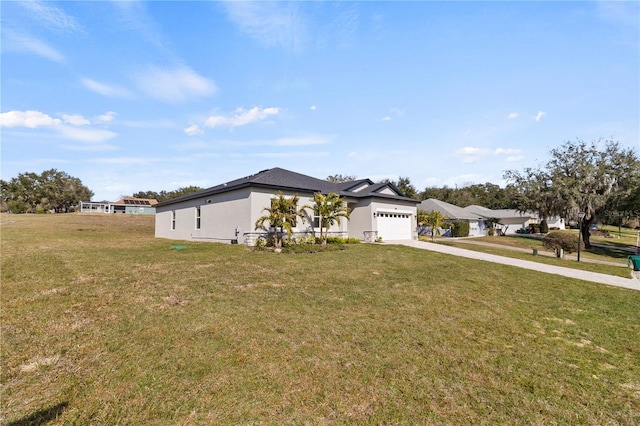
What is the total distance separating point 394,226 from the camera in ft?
72.5

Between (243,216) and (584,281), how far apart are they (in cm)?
1546

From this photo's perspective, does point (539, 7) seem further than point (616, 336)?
Yes

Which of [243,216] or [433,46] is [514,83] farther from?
[243,216]

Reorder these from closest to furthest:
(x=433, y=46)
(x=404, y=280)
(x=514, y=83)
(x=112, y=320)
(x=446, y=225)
A: (x=112, y=320)
(x=404, y=280)
(x=433, y=46)
(x=514, y=83)
(x=446, y=225)

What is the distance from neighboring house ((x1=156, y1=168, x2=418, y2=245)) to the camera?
16.2 m

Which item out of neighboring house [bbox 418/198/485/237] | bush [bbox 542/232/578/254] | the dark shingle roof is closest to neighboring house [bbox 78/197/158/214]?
the dark shingle roof

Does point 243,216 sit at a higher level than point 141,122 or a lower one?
lower

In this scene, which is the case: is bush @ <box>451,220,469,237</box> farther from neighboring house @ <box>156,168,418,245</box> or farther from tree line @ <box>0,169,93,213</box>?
tree line @ <box>0,169,93,213</box>

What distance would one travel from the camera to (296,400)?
10.2ft

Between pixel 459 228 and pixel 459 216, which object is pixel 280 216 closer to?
pixel 459 228

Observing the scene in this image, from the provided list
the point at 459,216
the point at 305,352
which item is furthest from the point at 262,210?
the point at 459,216

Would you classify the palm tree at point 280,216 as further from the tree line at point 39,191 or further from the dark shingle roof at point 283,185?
the tree line at point 39,191

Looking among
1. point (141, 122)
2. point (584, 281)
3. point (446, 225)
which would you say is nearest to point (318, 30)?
point (141, 122)

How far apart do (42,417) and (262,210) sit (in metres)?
13.6
